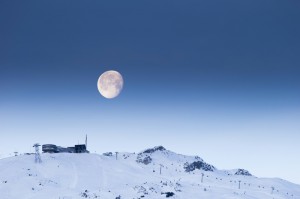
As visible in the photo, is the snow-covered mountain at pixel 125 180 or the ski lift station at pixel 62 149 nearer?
the snow-covered mountain at pixel 125 180

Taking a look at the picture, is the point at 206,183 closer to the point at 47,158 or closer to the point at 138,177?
the point at 138,177

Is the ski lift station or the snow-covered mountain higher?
the ski lift station

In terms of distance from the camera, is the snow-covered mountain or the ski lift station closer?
the snow-covered mountain

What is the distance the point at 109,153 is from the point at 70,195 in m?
66.6

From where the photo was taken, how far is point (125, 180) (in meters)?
93.1

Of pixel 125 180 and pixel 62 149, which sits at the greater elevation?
pixel 62 149

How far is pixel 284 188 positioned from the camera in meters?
115

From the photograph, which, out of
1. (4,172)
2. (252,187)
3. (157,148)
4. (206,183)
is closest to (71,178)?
(4,172)

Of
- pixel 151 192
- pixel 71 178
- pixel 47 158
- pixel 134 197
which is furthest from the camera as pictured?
pixel 47 158

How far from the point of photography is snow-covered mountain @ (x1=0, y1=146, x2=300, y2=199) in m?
77.1

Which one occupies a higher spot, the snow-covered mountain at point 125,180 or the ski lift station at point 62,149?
the ski lift station at point 62,149

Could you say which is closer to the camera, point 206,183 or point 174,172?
point 206,183

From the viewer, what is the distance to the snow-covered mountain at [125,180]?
253 feet

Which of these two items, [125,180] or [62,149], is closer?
[125,180]
